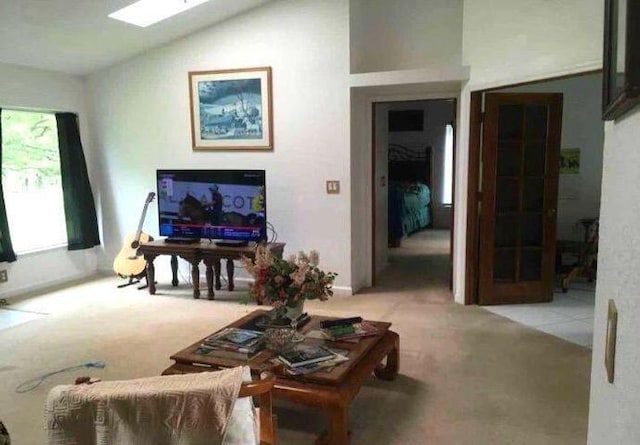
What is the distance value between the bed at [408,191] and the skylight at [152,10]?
4134 mm

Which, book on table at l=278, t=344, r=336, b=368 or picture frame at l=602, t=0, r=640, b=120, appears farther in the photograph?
book on table at l=278, t=344, r=336, b=368

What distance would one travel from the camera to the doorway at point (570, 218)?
4480mm

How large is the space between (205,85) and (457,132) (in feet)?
8.97

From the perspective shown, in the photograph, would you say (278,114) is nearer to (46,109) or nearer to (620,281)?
(46,109)

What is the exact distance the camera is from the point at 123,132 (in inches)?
235

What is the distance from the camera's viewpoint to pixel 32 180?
5.73 m

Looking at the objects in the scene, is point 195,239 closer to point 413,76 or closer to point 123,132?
point 123,132

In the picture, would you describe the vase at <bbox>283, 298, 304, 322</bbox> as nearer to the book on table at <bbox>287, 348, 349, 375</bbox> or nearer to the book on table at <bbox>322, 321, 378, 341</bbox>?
the book on table at <bbox>322, 321, 378, 341</bbox>

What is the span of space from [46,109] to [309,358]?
4669 millimetres

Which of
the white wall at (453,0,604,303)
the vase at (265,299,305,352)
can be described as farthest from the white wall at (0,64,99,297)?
the white wall at (453,0,604,303)

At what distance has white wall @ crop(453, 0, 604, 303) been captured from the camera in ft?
11.2

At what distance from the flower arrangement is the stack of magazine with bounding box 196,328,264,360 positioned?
26cm

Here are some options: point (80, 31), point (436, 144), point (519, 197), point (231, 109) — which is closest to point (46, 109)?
point (80, 31)

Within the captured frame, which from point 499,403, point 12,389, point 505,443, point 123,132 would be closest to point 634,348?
point 505,443
